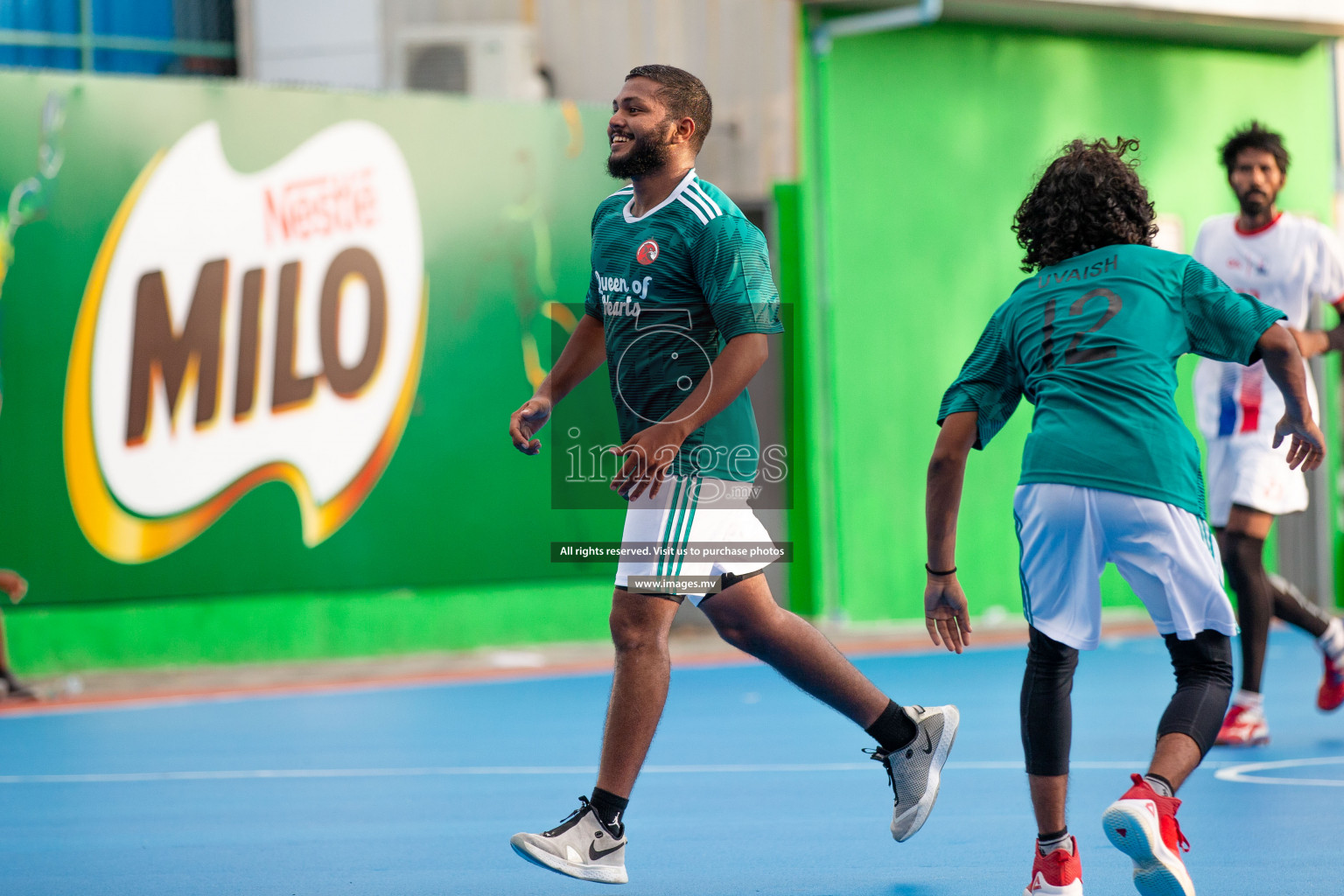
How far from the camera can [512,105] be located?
1242 centimetres

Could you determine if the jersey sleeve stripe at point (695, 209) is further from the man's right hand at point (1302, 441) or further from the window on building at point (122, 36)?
the window on building at point (122, 36)

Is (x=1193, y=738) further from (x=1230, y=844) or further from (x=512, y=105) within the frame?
(x=512, y=105)

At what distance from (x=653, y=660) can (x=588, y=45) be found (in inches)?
396

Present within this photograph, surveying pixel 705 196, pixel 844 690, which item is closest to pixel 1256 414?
pixel 844 690

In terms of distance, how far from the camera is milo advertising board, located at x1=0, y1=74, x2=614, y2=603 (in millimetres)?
10820

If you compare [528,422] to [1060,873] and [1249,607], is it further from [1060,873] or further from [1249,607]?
[1249,607]

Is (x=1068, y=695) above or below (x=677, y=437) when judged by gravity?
below

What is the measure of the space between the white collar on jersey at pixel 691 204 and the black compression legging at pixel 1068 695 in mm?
1412

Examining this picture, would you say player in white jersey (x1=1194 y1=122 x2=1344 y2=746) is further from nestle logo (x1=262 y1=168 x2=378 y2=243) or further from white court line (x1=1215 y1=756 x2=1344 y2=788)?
nestle logo (x1=262 y1=168 x2=378 y2=243)

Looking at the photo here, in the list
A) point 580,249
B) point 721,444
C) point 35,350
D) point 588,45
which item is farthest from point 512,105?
point 721,444

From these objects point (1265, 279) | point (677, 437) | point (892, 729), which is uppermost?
point (1265, 279)

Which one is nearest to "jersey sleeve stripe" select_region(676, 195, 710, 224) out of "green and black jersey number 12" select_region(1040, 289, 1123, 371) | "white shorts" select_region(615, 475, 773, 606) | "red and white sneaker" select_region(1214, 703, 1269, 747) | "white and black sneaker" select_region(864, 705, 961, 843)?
Result: "white shorts" select_region(615, 475, 773, 606)

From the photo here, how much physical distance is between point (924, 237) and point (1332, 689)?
649 centimetres

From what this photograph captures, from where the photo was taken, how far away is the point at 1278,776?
6836 millimetres
